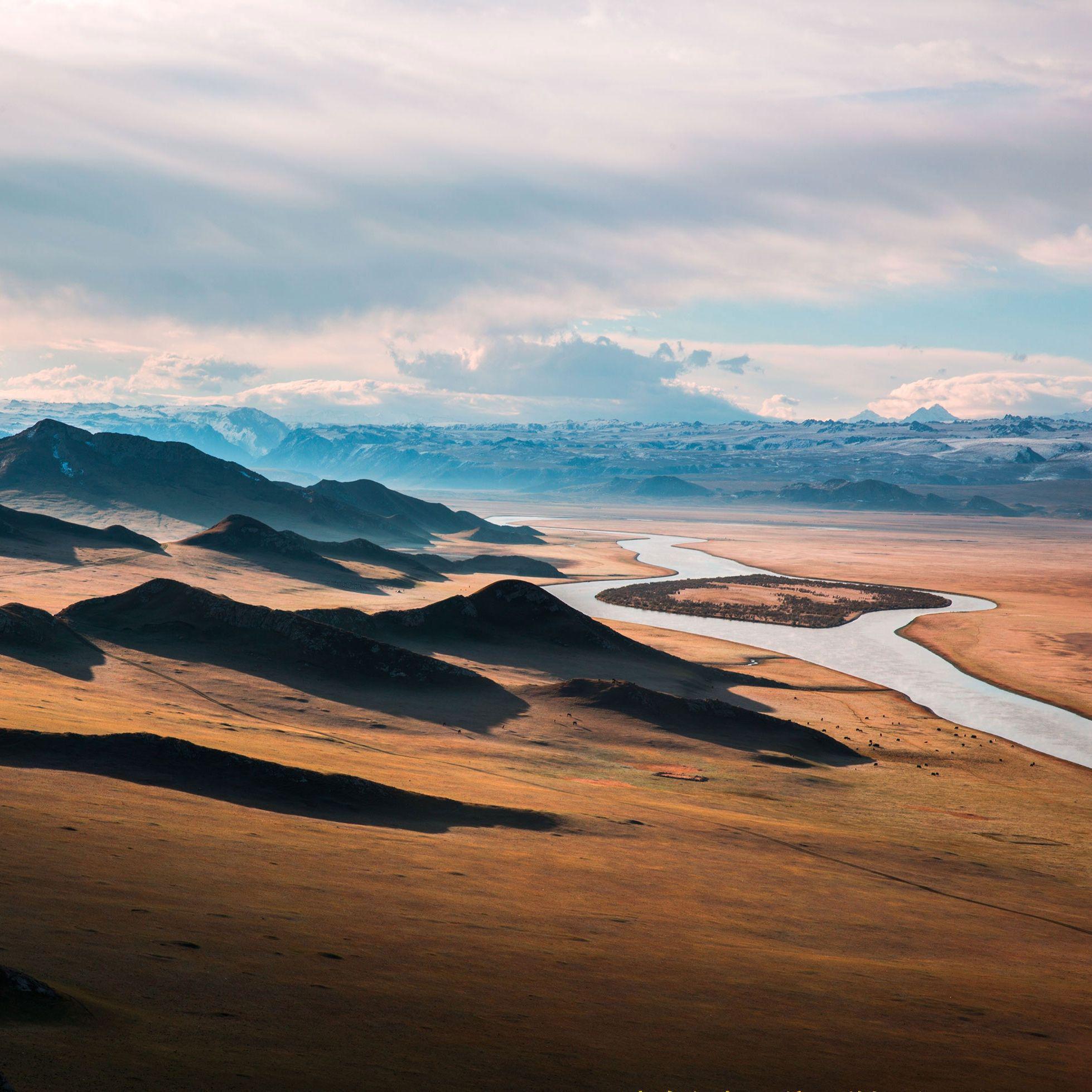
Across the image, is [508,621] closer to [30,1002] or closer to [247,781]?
[247,781]

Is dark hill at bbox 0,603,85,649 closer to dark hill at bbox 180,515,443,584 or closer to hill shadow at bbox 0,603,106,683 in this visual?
hill shadow at bbox 0,603,106,683

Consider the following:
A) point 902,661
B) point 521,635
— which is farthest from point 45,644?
point 902,661

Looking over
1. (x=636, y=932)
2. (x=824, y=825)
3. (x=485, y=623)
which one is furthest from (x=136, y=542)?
(x=636, y=932)

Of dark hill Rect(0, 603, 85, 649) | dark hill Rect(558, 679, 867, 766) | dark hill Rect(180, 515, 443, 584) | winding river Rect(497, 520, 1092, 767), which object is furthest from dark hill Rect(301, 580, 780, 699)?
dark hill Rect(180, 515, 443, 584)

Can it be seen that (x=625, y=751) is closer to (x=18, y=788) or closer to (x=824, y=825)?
(x=824, y=825)

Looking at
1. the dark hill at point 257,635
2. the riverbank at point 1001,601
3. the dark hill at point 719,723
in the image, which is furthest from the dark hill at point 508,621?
the riverbank at point 1001,601

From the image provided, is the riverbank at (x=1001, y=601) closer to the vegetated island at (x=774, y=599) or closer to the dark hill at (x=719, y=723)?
the vegetated island at (x=774, y=599)
